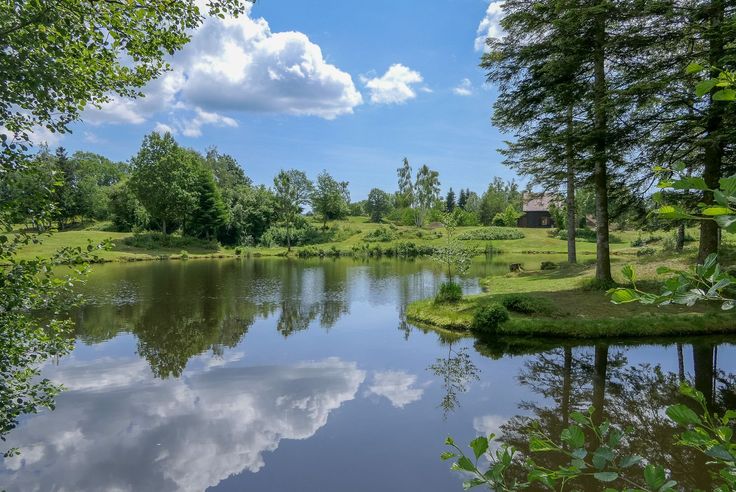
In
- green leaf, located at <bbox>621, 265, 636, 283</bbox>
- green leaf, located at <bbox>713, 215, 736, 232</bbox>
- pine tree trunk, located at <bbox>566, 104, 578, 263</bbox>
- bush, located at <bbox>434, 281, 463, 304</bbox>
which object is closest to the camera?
green leaf, located at <bbox>713, 215, 736, 232</bbox>

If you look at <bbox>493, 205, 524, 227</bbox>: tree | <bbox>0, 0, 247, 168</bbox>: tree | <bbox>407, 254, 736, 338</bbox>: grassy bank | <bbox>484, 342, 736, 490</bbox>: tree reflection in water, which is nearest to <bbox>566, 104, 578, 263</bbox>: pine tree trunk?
<bbox>407, 254, 736, 338</bbox>: grassy bank

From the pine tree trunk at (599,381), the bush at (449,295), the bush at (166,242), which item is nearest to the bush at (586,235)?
the bush at (449,295)

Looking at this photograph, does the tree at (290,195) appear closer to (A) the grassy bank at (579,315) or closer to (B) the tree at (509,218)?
(B) the tree at (509,218)

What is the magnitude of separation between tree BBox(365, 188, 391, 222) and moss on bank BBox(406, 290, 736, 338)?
75.7m

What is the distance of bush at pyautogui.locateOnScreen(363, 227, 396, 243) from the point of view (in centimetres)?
6316

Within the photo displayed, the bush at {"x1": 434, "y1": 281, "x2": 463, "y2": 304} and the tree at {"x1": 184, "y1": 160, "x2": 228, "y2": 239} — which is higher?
the tree at {"x1": 184, "y1": 160, "x2": 228, "y2": 239}

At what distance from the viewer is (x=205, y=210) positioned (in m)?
58.0

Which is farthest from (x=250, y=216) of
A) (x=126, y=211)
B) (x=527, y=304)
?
(x=527, y=304)

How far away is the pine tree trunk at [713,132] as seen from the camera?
12211 mm

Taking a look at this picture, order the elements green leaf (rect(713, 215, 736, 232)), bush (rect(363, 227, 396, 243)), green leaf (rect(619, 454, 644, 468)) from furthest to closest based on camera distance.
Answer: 1. bush (rect(363, 227, 396, 243))
2. green leaf (rect(619, 454, 644, 468))
3. green leaf (rect(713, 215, 736, 232))

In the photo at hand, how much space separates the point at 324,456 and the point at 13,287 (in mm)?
5133

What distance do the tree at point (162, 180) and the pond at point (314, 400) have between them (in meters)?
39.5

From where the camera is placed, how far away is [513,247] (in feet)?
185

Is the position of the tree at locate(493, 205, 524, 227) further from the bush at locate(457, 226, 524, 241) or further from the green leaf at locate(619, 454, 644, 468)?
the green leaf at locate(619, 454, 644, 468)
